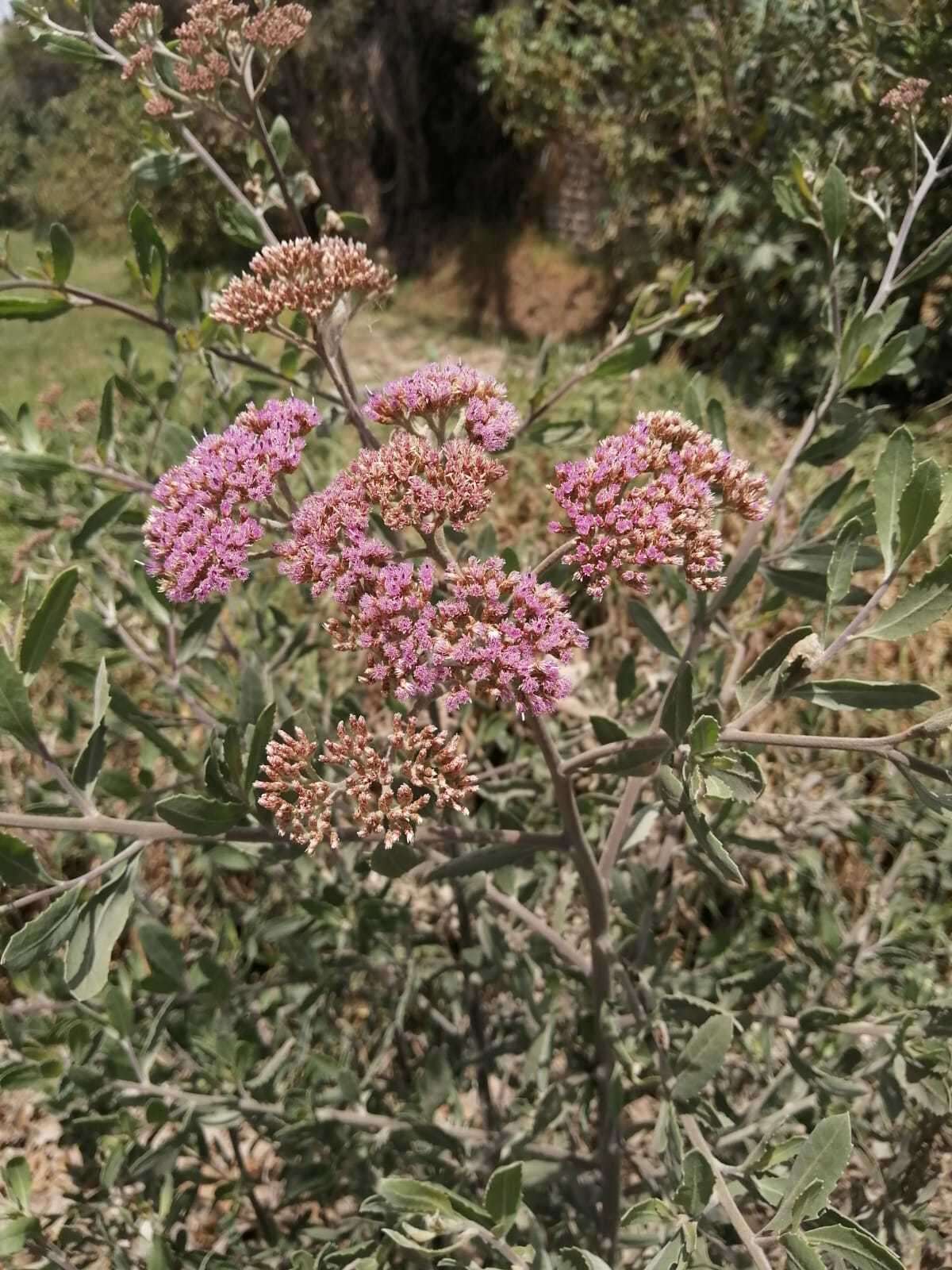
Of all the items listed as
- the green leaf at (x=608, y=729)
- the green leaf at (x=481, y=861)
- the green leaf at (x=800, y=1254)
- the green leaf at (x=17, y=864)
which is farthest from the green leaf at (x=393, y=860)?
the green leaf at (x=800, y=1254)

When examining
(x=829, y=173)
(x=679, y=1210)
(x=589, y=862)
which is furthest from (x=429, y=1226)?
(x=829, y=173)

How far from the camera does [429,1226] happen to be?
0.96 metres

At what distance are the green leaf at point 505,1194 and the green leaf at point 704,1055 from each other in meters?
0.25

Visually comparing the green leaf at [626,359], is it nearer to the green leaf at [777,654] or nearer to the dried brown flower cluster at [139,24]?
the green leaf at [777,654]

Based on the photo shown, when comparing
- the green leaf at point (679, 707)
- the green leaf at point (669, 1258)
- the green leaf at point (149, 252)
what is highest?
the green leaf at point (149, 252)

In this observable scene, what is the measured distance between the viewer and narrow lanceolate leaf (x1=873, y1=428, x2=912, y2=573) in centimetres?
97

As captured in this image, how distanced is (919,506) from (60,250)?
1117 millimetres

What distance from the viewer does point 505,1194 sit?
3.09 ft

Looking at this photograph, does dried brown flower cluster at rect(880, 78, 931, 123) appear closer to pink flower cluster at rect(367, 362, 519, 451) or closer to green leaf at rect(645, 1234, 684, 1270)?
pink flower cluster at rect(367, 362, 519, 451)

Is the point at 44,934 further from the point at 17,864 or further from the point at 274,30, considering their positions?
the point at 274,30

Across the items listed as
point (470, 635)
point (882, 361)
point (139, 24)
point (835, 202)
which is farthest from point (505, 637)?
point (139, 24)

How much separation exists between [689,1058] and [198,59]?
1.48 m

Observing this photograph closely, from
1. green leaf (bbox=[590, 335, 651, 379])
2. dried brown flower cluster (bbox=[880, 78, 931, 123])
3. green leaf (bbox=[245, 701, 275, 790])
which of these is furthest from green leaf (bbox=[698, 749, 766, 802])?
dried brown flower cluster (bbox=[880, 78, 931, 123])

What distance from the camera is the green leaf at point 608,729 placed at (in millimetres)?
1008
